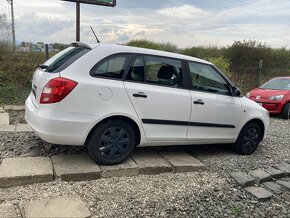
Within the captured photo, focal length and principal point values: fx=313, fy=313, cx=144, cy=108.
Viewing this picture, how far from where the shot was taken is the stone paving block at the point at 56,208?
308cm

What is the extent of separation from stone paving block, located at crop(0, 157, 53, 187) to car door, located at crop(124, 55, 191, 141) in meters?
1.40

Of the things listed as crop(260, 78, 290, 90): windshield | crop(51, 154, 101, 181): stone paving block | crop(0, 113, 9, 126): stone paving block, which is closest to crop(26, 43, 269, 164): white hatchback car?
crop(51, 154, 101, 181): stone paving block

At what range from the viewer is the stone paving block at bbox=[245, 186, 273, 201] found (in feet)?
13.2

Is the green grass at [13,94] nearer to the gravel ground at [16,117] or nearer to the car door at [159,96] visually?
the gravel ground at [16,117]

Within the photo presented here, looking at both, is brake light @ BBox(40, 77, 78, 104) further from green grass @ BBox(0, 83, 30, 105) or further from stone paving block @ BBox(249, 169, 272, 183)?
green grass @ BBox(0, 83, 30, 105)

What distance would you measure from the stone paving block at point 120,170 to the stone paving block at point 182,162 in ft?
2.02

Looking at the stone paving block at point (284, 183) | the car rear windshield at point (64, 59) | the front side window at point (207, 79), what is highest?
the car rear windshield at point (64, 59)

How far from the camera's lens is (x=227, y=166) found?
4969mm

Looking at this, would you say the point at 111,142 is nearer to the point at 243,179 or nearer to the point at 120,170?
the point at 120,170

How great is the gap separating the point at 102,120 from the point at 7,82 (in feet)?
21.2

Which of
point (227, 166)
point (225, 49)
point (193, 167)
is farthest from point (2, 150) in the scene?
point (225, 49)

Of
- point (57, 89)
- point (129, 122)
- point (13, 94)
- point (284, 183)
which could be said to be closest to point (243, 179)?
point (284, 183)

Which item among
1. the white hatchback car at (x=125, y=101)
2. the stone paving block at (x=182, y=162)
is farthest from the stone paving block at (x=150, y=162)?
the white hatchback car at (x=125, y=101)

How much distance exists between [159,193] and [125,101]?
125 cm
